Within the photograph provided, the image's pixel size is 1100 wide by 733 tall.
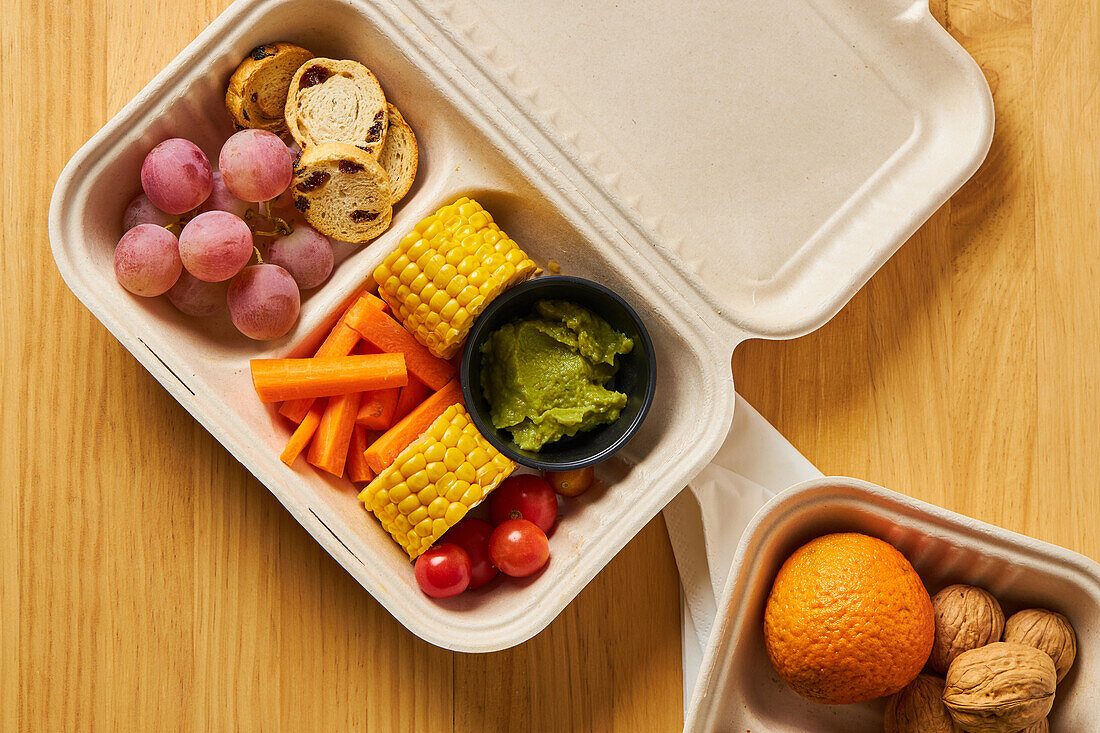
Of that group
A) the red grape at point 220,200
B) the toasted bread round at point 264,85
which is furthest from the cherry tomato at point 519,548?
the toasted bread round at point 264,85

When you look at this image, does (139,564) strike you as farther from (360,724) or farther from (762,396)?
(762,396)

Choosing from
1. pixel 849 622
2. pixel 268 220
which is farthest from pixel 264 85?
pixel 849 622

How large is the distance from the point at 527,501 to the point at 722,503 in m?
0.37

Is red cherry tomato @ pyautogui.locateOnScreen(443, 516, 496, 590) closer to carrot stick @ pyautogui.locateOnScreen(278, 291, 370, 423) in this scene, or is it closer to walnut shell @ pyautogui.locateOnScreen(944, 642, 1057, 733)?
carrot stick @ pyautogui.locateOnScreen(278, 291, 370, 423)

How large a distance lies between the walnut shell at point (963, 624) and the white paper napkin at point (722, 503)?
301mm

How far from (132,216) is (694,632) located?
4.08ft

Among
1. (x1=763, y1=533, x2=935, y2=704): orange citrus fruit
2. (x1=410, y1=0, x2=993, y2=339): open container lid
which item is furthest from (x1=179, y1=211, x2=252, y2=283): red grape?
(x1=763, y1=533, x2=935, y2=704): orange citrus fruit

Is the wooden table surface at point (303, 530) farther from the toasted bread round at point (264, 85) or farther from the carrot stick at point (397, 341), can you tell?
the carrot stick at point (397, 341)

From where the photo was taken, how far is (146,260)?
3.88ft

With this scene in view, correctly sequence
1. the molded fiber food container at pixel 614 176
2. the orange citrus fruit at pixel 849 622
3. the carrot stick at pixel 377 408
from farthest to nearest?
the carrot stick at pixel 377 408 < the molded fiber food container at pixel 614 176 < the orange citrus fruit at pixel 849 622

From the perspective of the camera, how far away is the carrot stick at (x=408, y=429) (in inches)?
51.6

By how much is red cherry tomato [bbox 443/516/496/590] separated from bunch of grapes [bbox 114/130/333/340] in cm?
47

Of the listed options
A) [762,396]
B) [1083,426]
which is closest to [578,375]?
[762,396]

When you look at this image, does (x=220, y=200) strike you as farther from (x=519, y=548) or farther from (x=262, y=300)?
(x=519, y=548)
